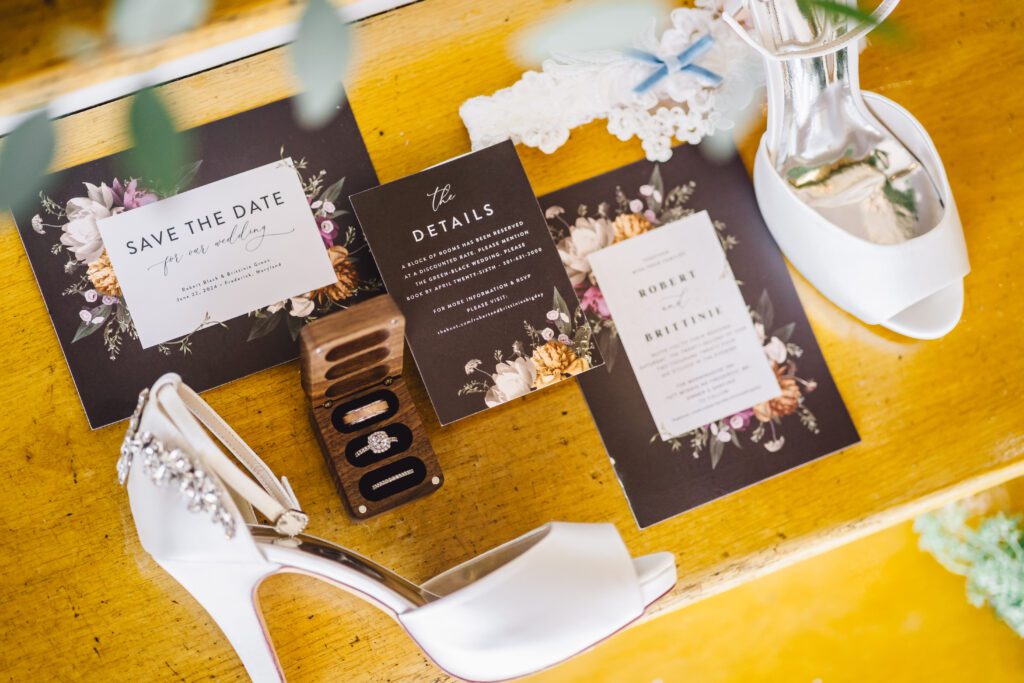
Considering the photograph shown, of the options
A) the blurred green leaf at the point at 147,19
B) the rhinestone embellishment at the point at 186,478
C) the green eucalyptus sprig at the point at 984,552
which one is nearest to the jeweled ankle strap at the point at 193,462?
the rhinestone embellishment at the point at 186,478

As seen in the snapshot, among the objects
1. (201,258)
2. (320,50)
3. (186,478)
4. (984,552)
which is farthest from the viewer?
(984,552)

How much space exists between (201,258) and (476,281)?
241 mm

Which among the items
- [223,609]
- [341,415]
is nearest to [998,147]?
[341,415]

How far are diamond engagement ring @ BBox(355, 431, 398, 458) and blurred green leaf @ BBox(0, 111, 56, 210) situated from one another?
43 cm

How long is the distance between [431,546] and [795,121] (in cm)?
52

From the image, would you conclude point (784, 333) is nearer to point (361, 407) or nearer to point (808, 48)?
point (808, 48)

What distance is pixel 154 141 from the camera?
20 cm

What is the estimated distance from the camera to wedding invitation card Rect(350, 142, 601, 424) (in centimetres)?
65

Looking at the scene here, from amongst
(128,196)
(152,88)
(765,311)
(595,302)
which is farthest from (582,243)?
(152,88)

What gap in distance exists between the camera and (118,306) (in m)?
0.65

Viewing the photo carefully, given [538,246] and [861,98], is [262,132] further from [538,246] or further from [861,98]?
[861,98]

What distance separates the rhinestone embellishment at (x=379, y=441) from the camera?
64cm

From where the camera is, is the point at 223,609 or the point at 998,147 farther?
the point at 998,147

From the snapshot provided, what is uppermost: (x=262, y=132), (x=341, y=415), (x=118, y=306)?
(x=262, y=132)
